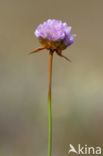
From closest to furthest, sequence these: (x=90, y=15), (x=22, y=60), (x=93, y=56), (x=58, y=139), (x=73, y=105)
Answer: (x=58, y=139) → (x=73, y=105) → (x=22, y=60) → (x=93, y=56) → (x=90, y=15)

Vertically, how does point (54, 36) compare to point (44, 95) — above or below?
below

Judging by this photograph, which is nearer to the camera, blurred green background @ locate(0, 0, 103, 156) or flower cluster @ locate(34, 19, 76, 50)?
flower cluster @ locate(34, 19, 76, 50)

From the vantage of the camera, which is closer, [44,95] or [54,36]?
[54,36]

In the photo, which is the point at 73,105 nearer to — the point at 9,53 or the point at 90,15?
the point at 9,53

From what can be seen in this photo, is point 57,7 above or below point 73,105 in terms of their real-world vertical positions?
above

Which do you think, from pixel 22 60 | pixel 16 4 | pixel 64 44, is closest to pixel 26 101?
pixel 22 60
